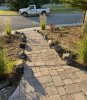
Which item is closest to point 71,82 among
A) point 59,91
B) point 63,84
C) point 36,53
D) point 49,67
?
point 63,84

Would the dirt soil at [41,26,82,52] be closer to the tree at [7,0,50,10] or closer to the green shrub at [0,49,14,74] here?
the green shrub at [0,49,14,74]

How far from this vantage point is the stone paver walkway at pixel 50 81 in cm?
539

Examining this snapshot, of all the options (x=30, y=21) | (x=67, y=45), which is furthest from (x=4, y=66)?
(x=30, y=21)

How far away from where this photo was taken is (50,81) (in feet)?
20.0

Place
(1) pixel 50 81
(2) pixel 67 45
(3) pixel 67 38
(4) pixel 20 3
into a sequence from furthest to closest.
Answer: (4) pixel 20 3
(3) pixel 67 38
(2) pixel 67 45
(1) pixel 50 81

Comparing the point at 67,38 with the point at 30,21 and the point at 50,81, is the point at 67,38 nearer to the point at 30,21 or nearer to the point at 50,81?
the point at 50,81

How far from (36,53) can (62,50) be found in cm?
111

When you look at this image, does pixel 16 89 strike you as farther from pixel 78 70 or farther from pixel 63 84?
pixel 78 70

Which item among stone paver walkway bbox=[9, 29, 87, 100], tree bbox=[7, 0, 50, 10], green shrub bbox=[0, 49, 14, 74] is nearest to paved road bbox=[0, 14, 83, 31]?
tree bbox=[7, 0, 50, 10]

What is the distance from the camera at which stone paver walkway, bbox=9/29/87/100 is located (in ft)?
17.7

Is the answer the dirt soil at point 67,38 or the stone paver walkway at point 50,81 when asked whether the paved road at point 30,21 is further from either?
the stone paver walkway at point 50,81

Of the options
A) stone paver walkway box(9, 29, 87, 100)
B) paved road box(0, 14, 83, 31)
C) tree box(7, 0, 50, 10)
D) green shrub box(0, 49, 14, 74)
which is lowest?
paved road box(0, 14, 83, 31)

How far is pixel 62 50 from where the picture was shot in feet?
29.5

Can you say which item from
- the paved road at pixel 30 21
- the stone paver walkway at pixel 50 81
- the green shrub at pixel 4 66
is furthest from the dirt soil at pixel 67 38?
the paved road at pixel 30 21
